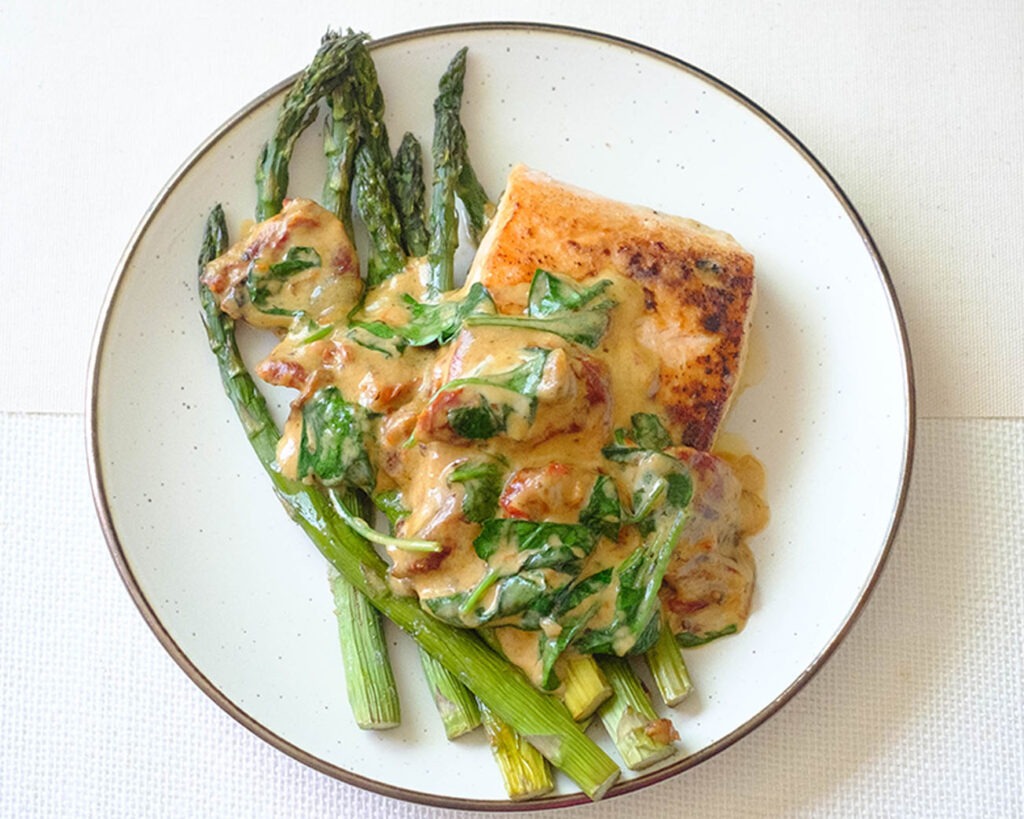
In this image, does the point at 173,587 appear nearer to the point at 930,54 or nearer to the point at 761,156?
the point at 761,156

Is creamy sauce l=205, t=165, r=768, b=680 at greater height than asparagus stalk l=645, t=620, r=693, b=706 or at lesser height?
greater

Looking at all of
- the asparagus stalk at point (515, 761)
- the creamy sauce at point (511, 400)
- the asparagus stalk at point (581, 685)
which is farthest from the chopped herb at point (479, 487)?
the asparagus stalk at point (515, 761)

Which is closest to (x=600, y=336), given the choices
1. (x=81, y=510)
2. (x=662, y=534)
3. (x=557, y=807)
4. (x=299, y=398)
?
(x=662, y=534)

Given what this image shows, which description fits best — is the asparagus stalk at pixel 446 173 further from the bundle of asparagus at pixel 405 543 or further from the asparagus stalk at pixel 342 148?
the asparagus stalk at pixel 342 148

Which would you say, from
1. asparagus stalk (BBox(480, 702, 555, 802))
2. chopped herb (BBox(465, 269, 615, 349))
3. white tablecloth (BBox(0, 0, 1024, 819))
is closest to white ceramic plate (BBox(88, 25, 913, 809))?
asparagus stalk (BBox(480, 702, 555, 802))

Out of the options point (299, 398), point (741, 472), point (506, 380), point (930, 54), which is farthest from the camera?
point (930, 54)

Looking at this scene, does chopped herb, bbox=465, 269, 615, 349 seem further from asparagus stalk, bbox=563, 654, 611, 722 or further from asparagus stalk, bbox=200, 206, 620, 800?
asparagus stalk, bbox=563, 654, 611, 722
